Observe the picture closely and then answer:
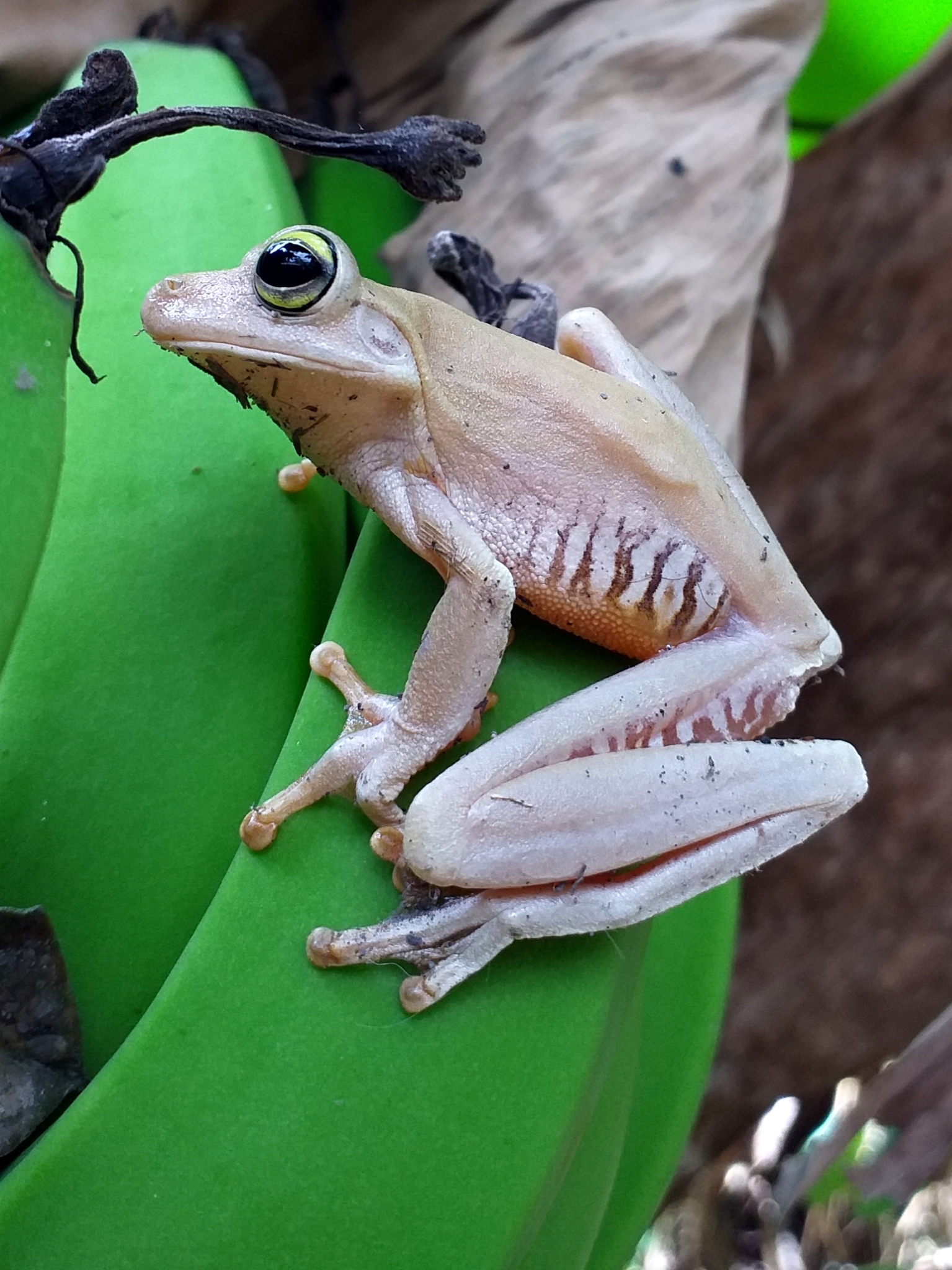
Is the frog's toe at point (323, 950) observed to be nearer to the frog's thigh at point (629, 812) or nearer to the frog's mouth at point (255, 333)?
the frog's thigh at point (629, 812)

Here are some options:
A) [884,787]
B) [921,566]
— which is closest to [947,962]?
[884,787]

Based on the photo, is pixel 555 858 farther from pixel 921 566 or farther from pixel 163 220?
pixel 921 566

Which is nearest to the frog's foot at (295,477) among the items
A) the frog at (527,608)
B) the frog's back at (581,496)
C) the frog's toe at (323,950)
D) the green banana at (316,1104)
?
the frog at (527,608)

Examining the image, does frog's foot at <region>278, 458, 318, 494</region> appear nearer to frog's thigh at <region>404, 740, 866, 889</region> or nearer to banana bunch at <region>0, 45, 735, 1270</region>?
banana bunch at <region>0, 45, 735, 1270</region>

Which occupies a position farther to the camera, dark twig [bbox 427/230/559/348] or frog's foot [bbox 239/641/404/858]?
dark twig [bbox 427/230/559/348]

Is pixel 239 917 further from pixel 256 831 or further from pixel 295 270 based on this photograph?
pixel 295 270

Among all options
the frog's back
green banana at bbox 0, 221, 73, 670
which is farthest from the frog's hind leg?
green banana at bbox 0, 221, 73, 670
